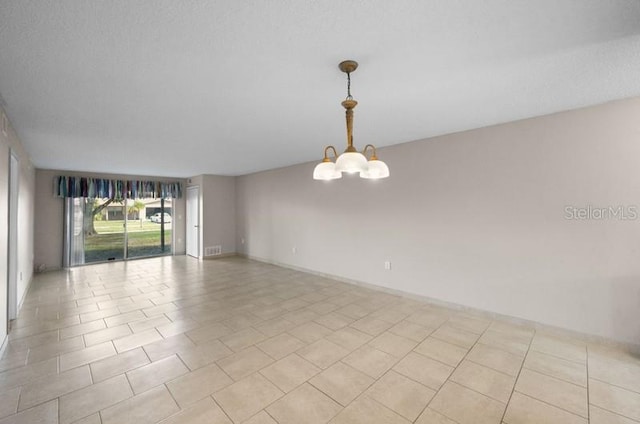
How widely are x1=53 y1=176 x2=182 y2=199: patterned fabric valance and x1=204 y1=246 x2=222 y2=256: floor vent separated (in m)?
2.00

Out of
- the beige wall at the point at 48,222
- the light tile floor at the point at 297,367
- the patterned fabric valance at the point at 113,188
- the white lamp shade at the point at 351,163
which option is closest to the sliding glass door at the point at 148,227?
the patterned fabric valance at the point at 113,188

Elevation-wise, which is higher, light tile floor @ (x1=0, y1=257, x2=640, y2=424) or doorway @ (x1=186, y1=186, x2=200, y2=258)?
doorway @ (x1=186, y1=186, x2=200, y2=258)

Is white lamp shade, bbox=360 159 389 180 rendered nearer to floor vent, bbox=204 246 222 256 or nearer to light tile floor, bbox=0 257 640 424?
light tile floor, bbox=0 257 640 424

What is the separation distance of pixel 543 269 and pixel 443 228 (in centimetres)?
117

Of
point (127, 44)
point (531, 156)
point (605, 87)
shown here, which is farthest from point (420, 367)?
point (127, 44)

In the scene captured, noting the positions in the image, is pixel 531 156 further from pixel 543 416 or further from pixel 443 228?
pixel 543 416

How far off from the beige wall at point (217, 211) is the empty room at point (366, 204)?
7.82 feet

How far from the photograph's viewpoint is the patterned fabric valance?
6356mm

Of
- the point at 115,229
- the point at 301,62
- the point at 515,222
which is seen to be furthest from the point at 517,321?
the point at 115,229

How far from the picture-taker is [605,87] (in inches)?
91.8

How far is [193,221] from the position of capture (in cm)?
783

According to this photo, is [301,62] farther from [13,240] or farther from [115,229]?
[115,229]

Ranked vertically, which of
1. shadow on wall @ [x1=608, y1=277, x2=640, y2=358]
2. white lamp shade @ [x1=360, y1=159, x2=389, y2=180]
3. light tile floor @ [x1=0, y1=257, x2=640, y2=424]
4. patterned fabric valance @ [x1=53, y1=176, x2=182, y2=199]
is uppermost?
patterned fabric valance @ [x1=53, y1=176, x2=182, y2=199]

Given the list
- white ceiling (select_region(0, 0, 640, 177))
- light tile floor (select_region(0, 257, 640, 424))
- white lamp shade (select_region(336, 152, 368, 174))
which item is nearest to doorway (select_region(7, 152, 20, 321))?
light tile floor (select_region(0, 257, 640, 424))
